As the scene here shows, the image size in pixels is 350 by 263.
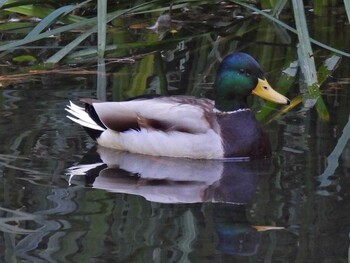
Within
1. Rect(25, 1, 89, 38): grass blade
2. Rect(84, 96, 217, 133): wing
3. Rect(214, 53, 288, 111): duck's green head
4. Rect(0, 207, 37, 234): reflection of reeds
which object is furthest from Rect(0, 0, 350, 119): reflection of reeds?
Rect(0, 207, 37, 234): reflection of reeds

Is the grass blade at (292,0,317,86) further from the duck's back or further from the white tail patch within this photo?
the white tail patch

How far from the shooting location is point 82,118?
8.25 meters

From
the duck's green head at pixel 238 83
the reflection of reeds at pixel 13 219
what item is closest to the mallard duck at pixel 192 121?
the duck's green head at pixel 238 83

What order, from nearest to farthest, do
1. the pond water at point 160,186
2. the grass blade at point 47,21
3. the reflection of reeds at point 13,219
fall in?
the pond water at point 160,186, the reflection of reeds at point 13,219, the grass blade at point 47,21

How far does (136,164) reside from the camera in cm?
782

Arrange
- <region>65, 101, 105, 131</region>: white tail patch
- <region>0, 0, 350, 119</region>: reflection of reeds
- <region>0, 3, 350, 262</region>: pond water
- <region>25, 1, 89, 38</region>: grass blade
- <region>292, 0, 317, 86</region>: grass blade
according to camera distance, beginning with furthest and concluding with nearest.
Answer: <region>25, 1, 89, 38</region>: grass blade → <region>0, 0, 350, 119</region>: reflection of reeds → <region>292, 0, 317, 86</region>: grass blade → <region>65, 101, 105, 131</region>: white tail patch → <region>0, 3, 350, 262</region>: pond water

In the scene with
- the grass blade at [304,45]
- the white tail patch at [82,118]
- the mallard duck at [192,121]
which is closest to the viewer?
the mallard duck at [192,121]

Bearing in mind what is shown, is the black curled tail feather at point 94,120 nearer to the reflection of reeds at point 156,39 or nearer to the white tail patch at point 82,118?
the white tail patch at point 82,118

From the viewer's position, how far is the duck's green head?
8.20 metres

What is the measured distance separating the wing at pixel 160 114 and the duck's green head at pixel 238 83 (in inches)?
4.3

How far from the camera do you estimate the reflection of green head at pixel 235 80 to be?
8195 mm

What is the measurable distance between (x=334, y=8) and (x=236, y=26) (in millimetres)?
1391

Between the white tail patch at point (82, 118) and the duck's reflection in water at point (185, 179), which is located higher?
the white tail patch at point (82, 118)

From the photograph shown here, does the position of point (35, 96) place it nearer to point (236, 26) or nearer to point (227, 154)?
point (227, 154)
